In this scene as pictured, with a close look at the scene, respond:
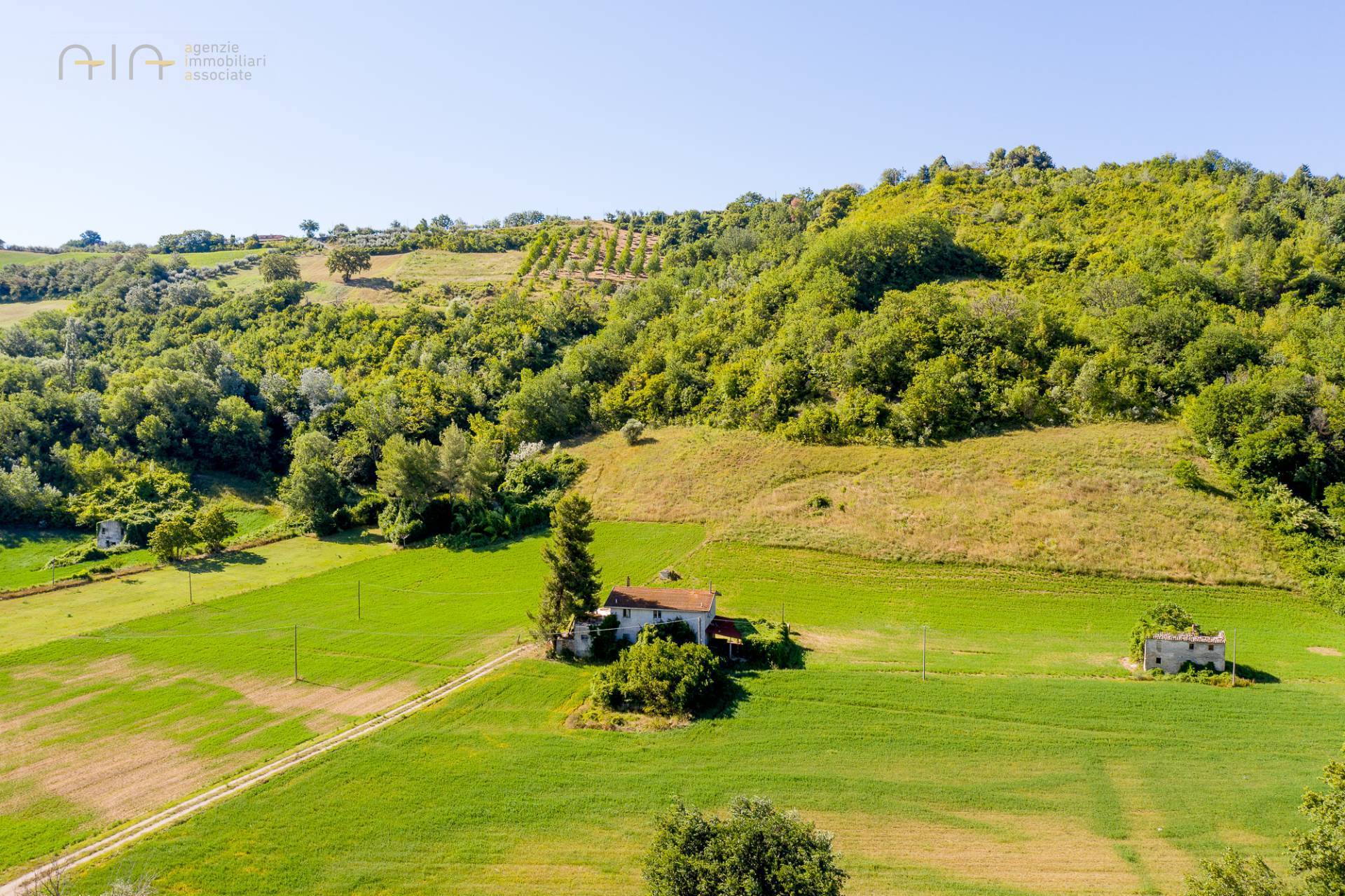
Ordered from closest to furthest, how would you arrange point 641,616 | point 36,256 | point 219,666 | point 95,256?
point 219,666 → point 641,616 → point 36,256 → point 95,256

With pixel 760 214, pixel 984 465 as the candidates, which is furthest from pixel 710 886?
pixel 760 214

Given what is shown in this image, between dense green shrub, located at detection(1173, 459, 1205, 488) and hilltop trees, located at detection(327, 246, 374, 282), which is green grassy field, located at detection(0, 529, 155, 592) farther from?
dense green shrub, located at detection(1173, 459, 1205, 488)

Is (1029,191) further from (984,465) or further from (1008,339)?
(984,465)

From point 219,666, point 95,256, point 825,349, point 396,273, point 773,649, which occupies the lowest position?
point 219,666

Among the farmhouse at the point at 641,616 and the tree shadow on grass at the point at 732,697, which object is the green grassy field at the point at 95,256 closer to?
the farmhouse at the point at 641,616

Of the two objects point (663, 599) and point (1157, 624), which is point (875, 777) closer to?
point (663, 599)

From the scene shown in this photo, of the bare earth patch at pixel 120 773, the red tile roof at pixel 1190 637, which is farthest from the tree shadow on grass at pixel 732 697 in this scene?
the bare earth patch at pixel 120 773

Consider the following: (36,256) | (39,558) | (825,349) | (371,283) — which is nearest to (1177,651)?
(825,349)

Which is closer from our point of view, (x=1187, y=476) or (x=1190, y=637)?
(x=1190, y=637)
